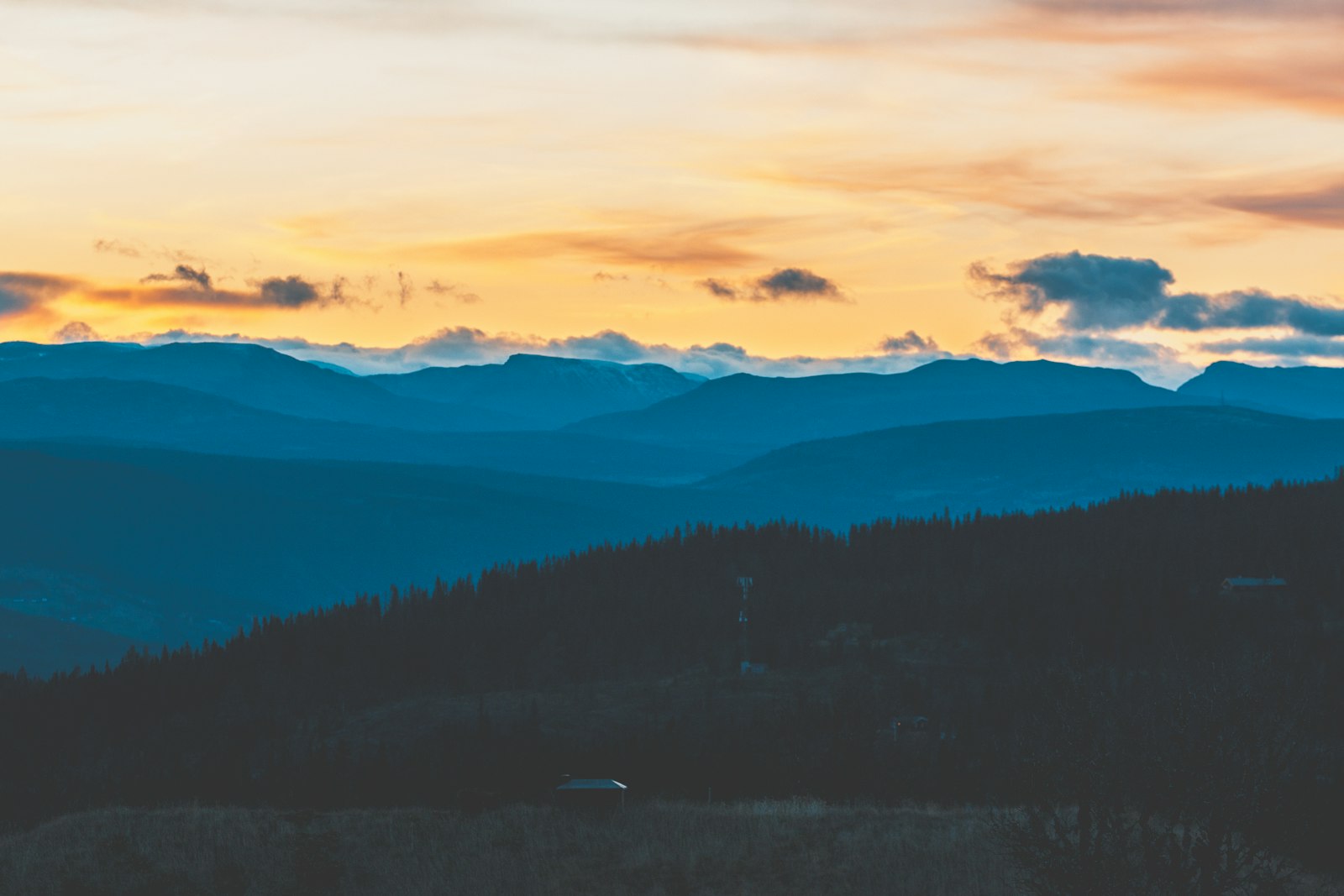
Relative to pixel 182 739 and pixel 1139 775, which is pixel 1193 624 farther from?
pixel 1139 775

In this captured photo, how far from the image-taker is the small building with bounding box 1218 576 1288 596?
628 feet

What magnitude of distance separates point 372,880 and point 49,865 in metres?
15.6

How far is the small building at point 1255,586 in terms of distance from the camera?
192 metres

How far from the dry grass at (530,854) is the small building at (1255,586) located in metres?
126

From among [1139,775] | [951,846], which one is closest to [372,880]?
[951,846]

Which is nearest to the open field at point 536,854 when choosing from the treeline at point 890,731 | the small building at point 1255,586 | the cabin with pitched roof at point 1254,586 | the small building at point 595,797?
the small building at point 595,797

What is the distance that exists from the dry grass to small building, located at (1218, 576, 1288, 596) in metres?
126

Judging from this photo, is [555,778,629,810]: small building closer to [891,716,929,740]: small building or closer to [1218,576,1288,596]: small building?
[891,716,929,740]: small building

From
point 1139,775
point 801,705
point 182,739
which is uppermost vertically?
point 1139,775

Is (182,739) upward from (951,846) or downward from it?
downward

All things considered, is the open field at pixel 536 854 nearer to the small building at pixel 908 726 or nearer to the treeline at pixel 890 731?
the treeline at pixel 890 731

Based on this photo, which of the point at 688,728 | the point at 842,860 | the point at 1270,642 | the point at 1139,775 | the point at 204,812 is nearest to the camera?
the point at 1139,775

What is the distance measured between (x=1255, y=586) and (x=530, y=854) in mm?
143013

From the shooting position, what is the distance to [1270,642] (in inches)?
6850
